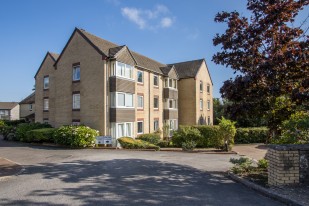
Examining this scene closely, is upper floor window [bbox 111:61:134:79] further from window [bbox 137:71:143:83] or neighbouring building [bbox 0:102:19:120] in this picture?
neighbouring building [bbox 0:102:19:120]

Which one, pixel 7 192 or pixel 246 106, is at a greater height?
pixel 246 106

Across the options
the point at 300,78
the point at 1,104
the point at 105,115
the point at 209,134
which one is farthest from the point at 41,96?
the point at 1,104

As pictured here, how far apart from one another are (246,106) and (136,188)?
555 cm

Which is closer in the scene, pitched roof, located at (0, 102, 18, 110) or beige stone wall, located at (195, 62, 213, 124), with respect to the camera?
beige stone wall, located at (195, 62, 213, 124)

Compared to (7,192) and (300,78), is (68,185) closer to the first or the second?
(7,192)

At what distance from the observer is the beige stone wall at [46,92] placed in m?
29.7

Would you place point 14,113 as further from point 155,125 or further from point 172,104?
point 155,125

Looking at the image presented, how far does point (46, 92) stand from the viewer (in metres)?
31.0

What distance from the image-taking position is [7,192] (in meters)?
7.82

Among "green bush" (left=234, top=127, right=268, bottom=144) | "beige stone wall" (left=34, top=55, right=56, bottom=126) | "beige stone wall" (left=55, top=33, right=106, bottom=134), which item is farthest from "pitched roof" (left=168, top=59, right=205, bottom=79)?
"beige stone wall" (left=34, top=55, right=56, bottom=126)

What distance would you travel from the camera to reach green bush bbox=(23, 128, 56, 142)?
2202cm

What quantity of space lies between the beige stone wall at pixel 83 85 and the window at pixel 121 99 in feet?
3.11

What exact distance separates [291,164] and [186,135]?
1479 cm

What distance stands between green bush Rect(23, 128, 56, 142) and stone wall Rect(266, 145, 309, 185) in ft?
62.3
